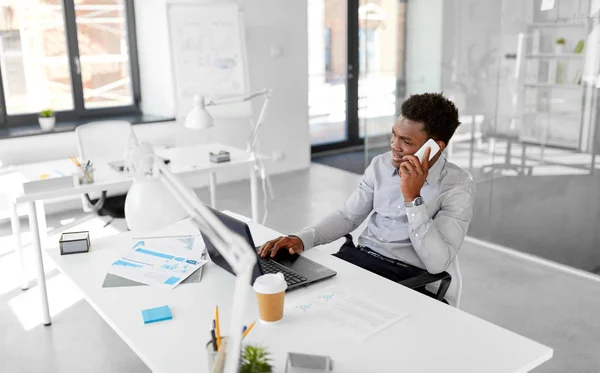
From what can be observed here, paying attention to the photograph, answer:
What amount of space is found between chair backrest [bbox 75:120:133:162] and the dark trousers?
2277 mm

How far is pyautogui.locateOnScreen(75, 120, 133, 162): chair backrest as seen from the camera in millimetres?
4176

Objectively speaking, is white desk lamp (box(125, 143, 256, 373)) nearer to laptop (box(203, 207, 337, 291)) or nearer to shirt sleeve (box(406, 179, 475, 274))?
laptop (box(203, 207, 337, 291))

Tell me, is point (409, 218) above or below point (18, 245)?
above

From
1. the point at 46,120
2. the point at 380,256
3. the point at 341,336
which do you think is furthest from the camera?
the point at 46,120

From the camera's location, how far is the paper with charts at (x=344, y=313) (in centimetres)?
158

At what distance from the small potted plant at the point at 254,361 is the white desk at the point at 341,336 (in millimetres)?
142

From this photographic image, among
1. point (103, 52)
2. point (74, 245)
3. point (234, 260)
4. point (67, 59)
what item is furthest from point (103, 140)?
point (234, 260)

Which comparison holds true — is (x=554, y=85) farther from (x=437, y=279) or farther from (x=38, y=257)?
(x=38, y=257)

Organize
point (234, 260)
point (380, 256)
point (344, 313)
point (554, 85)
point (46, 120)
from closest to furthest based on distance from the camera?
point (234, 260) < point (344, 313) < point (380, 256) < point (554, 85) < point (46, 120)

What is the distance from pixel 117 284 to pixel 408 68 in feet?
11.5

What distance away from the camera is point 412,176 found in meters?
2.05

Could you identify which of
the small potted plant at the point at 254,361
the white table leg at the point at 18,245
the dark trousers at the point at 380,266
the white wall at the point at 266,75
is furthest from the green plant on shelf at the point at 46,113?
the small potted plant at the point at 254,361

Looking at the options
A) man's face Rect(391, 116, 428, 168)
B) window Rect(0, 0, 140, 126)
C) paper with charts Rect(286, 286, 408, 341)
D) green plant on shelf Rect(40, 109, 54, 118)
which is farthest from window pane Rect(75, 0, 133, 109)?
paper with charts Rect(286, 286, 408, 341)

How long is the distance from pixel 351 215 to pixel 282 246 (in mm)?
484
